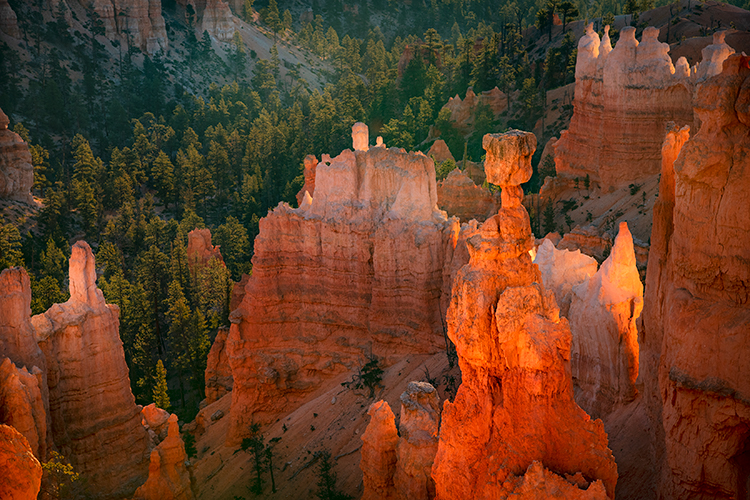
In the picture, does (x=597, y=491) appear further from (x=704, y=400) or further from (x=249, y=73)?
(x=249, y=73)

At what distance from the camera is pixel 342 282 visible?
29.1m

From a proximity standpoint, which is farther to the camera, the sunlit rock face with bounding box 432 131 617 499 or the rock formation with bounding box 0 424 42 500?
the rock formation with bounding box 0 424 42 500

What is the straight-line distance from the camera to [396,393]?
25344mm

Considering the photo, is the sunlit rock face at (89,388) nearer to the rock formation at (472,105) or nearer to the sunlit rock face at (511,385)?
the sunlit rock face at (511,385)

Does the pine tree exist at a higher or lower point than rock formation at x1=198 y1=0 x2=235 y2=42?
lower

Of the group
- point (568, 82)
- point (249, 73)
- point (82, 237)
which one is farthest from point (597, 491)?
point (249, 73)

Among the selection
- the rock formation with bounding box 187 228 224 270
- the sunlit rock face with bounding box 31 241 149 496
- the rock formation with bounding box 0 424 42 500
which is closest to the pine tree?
the sunlit rock face with bounding box 31 241 149 496

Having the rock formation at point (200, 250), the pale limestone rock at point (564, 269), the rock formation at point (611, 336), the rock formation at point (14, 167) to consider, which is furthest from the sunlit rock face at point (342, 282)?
the rock formation at point (14, 167)

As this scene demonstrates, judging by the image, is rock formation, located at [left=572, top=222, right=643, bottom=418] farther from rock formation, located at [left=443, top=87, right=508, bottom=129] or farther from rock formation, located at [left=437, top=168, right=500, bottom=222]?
rock formation, located at [left=443, top=87, right=508, bottom=129]

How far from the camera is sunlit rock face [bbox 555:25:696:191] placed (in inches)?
1543

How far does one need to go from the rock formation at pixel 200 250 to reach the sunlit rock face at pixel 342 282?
75.5ft

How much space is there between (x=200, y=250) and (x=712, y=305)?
44.7 meters

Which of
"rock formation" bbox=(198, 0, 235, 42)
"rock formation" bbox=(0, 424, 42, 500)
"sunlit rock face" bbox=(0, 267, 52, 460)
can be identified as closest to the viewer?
"rock formation" bbox=(0, 424, 42, 500)

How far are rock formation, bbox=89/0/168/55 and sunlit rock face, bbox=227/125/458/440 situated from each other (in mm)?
80620
